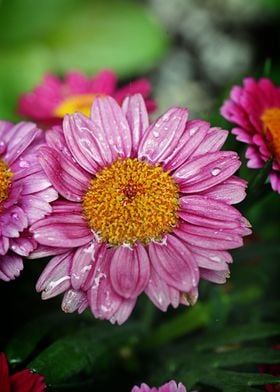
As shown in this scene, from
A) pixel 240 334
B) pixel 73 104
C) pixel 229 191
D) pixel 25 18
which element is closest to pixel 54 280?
pixel 229 191

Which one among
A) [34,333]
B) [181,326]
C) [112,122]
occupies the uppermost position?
[112,122]

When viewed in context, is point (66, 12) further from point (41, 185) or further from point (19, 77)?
point (41, 185)

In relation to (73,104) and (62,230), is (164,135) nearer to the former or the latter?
(62,230)

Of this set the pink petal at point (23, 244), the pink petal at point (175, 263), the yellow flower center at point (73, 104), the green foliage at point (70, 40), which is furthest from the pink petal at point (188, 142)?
the green foliage at point (70, 40)

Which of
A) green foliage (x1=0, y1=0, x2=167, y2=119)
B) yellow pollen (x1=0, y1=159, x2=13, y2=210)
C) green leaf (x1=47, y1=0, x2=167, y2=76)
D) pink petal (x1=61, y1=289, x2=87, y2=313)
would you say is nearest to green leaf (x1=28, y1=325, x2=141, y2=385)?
pink petal (x1=61, y1=289, x2=87, y2=313)

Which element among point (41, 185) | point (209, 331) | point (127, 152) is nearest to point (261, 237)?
point (209, 331)

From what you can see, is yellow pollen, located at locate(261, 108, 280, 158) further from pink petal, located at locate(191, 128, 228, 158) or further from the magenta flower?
the magenta flower
